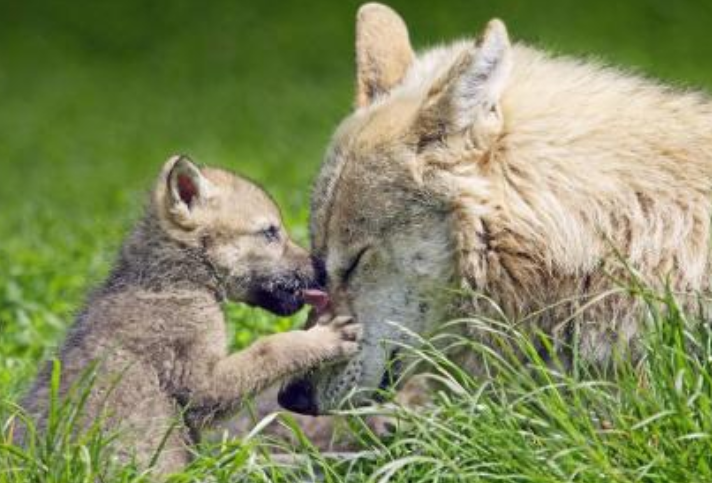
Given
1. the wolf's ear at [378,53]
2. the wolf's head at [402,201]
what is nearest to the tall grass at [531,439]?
the wolf's head at [402,201]

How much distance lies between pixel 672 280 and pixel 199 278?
4.92 ft

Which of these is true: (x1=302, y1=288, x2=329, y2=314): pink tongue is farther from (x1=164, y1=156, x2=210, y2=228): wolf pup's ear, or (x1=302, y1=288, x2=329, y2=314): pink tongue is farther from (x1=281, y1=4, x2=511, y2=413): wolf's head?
(x1=164, y1=156, x2=210, y2=228): wolf pup's ear

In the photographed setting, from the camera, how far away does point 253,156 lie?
1538cm

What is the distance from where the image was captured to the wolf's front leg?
5246mm

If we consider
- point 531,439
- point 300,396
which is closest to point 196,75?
point 300,396

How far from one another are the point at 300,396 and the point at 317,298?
1.06ft

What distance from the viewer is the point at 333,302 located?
18.4ft

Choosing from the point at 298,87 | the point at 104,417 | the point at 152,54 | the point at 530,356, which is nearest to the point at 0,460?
the point at 104,417

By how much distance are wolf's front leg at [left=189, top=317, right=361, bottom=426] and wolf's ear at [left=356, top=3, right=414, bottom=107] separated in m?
0.94

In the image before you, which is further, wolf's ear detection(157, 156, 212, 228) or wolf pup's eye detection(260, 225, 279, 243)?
wolf pup's eye detection(260, 225, 279, 243)

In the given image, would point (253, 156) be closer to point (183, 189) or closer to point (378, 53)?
point (378, 53)

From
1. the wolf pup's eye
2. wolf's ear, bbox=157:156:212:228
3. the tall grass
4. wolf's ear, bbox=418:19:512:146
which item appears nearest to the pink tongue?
the wolf pup's eye

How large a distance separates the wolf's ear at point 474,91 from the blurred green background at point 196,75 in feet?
18.8

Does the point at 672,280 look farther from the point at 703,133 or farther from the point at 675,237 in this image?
the point at 703,133
